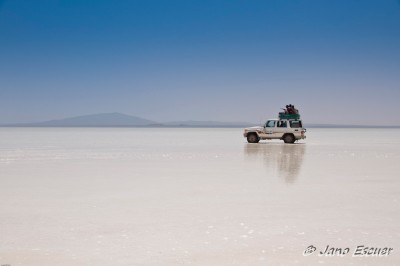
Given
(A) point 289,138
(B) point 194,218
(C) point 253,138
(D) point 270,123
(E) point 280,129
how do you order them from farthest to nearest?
(C) point 253,138
(A) point 289,138
(D) point 270,123
(E) point 280,129
(B) point 194,218

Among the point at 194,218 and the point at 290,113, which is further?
the point at 290,113

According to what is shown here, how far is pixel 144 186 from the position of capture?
1400cm

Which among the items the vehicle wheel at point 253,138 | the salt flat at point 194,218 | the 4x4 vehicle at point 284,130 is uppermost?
the 4x4 vehicle at point 284,130

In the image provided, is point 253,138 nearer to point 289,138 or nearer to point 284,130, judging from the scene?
point 284,130

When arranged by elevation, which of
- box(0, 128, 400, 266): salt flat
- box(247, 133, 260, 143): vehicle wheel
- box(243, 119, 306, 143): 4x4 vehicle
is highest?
box(243, 119, 306, 143): 4x4 vehicle

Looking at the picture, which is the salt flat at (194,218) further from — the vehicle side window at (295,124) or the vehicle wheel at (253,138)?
the vehicle wheel at (253,138)

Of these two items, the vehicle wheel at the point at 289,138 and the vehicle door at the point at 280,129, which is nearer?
the vehicle door at the point at 280,129

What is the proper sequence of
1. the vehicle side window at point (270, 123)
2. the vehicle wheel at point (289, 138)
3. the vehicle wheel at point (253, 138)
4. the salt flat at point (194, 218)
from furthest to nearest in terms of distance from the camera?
1. the vehicle wheel at point (253, 138)
2. the vehicle wheel at point (289, 138)
3. the vehicle side window at point (270, 123)
4. the salt flat at point (194, 218)

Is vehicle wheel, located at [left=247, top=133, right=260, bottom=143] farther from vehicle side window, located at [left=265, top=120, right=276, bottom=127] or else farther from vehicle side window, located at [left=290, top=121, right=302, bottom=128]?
vehicle side window, located at [left=290, top=121, right=302, bottom=128]

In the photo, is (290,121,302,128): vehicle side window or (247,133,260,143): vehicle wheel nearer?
(290,121,302,128): vehicle side window

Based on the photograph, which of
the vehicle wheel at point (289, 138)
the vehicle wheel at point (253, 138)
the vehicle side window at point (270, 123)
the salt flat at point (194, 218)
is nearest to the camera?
the salt flat at point (194, 218)

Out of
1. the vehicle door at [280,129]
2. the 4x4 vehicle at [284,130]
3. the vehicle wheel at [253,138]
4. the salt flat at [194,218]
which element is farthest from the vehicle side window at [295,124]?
the salt flat at [194,218]

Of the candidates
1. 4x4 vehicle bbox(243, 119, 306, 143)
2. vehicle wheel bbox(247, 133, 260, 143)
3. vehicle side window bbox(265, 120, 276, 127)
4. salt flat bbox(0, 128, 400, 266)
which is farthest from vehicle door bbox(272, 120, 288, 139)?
salt flat bbox(0, 128, 400, 266)

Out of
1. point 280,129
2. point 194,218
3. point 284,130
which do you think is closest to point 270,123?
point 280,129
